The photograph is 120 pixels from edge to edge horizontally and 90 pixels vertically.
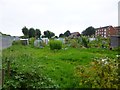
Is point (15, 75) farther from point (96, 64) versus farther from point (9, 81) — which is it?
point (96, 64)

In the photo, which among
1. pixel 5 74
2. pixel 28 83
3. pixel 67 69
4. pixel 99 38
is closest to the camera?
pixel 28 83

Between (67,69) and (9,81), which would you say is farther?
(67,69)

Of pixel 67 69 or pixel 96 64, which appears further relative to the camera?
pixel 67 69

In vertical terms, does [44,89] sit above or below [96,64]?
below

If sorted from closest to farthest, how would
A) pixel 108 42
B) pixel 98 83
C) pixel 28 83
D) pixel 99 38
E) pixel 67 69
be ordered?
1. pixel 98 83
2. pixel 28 83
3. pixel 67 69
4. pixel 108 42
5. pixel 99 38

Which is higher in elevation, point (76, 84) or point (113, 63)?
point (113, 63)

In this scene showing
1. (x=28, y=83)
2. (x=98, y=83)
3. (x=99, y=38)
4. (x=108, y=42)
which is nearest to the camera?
(x=98, y=83)

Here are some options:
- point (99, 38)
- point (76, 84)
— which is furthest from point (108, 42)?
point (76, 84)

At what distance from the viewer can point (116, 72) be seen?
237 inches

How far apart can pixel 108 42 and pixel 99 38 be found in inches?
64.3

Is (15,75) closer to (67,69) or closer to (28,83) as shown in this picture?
(28,83)

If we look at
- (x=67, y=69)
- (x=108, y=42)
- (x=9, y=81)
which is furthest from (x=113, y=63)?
(x=108, y=42)

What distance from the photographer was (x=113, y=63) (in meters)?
6.02

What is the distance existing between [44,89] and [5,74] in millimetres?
1134
